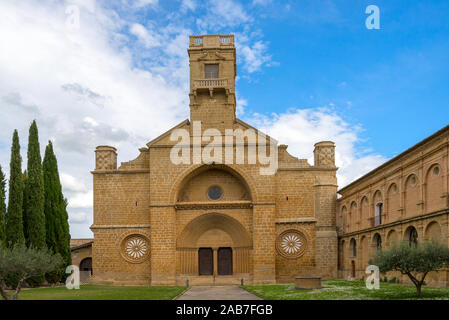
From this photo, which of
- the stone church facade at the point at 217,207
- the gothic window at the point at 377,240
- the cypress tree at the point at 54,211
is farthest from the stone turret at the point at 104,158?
the gothic window at the point at 377,240

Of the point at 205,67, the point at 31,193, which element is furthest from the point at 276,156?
the point at 31,193

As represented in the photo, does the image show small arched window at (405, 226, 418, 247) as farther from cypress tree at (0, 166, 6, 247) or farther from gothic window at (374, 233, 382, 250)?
cypress tree at (0, 166, 6, 247)

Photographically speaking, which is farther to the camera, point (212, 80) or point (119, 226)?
point (212, 80)

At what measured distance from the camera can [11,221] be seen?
27.7 metres

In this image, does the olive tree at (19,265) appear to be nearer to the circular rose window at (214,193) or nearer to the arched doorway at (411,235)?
the circular rose window at (214,193)

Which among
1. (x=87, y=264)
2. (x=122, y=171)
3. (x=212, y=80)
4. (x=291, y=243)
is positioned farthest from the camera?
(x=87, y=264)

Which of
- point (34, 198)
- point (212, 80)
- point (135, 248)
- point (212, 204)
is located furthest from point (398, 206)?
point (34, 198)

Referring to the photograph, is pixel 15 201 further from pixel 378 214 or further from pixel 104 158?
pixel 378 214

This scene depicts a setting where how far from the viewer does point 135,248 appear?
33.4 m

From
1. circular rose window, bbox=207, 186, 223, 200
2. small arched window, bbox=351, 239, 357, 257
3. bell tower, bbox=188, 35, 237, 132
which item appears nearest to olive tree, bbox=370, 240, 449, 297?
small arched window, bbox=351, 239, 357, 257

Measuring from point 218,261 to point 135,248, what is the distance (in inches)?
246

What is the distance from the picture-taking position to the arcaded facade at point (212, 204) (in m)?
32.2
